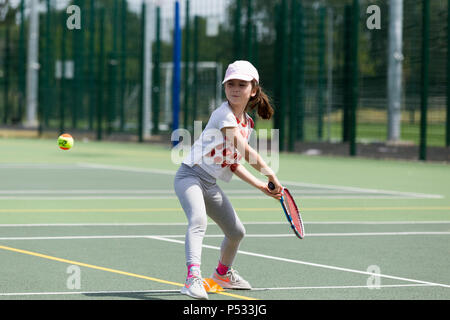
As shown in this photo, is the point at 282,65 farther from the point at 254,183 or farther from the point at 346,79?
the point at 254,183

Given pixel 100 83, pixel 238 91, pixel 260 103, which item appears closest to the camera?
pixel 238 91

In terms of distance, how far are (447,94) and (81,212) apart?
1149 cm

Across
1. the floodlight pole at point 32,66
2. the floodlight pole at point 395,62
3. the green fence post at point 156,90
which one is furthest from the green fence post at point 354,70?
the floodlight pole at point 32,66

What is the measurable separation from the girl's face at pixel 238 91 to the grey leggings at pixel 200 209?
573mm

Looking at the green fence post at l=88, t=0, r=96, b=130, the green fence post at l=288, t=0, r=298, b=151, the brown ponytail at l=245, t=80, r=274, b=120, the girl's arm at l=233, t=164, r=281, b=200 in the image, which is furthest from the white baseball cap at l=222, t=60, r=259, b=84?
the green fence post at l=88, t=0, r=96, b=130

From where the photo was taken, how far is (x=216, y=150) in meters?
7.04

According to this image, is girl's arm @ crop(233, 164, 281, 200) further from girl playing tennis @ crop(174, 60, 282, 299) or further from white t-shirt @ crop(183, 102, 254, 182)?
white t-shirt @ crop(183, 102, 254, 182)

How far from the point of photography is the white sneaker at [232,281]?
287 inches

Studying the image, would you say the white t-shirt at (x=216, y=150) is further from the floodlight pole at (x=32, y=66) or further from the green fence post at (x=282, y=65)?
the floodlight pole at (x=32, y=66)

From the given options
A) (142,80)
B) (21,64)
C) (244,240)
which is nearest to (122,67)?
(142,80)

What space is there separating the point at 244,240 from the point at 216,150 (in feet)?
10.2

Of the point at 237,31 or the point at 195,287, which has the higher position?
the point at 237,31

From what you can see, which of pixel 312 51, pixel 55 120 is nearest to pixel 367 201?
pixel 312 51

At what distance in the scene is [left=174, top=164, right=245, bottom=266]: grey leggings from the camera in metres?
6.86
